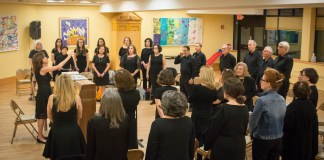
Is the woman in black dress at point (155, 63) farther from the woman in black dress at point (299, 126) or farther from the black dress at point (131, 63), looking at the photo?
the woman in black dress at point (299, 126)

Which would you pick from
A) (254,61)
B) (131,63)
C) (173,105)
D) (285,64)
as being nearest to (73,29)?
(131,63)

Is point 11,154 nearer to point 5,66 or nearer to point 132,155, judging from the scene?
point 132,155

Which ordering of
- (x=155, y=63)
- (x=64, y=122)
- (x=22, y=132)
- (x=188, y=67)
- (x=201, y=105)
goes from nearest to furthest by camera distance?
(x=64, y=122)
(x=201, y=105)
(x=22, y=132)
(x=188, y=67)
(x=155, y=63)

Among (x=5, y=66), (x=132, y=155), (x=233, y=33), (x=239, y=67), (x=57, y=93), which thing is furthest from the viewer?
(x=233, y=33)

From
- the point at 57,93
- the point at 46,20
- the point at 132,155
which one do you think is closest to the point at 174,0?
the point at 46,20

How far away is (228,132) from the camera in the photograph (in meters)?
3.79

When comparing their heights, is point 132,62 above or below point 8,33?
below

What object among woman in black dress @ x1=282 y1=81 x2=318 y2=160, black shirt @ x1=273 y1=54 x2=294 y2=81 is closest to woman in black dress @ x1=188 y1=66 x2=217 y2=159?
woman in black dress @ x1=282 y1=81 x2=318 y2=160

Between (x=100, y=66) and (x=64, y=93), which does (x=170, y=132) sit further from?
(x=100, y=66)

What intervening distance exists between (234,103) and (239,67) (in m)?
2.28

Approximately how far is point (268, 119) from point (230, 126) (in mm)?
718

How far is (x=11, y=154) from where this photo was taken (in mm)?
6199

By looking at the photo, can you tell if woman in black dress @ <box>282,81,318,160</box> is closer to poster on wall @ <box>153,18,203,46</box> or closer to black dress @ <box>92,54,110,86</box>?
black dress @ <box>92,54,110,86</box>

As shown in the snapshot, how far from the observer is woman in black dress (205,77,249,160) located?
148 inches
